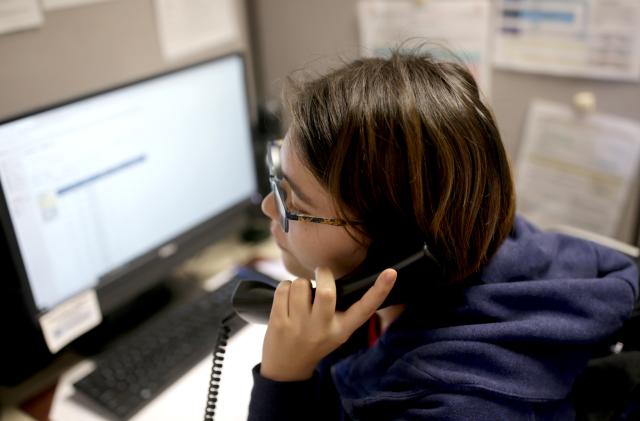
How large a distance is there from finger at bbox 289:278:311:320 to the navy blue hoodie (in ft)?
0.29

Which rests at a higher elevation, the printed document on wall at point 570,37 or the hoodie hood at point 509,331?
the printed document on wall at point 570,37

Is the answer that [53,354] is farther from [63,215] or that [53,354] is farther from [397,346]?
[397,346]

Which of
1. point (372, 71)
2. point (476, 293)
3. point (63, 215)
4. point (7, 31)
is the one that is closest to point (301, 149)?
point (372, 71)

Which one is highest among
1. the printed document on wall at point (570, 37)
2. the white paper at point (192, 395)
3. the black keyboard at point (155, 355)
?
the printed document on wall at point (570, 37)

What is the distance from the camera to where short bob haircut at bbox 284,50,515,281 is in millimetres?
610

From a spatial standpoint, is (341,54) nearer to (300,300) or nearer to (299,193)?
(299,193)

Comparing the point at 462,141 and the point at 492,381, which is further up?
the point at 462,141

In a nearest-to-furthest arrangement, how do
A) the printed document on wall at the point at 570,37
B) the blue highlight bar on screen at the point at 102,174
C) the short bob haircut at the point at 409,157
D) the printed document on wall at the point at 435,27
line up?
the short bob haircut at the point at 409,157, the blue highlight bar on screen at the point at 102,174, the printed document on wall at the point at 570,37, the printed document on wall at the point at 435,27

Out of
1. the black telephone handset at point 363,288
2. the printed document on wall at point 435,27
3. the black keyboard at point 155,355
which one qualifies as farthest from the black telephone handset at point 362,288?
the printed document on wall at point 435,27

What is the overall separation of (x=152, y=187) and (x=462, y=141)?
60cm

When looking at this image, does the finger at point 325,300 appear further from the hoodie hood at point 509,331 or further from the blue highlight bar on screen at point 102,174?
the blue highlight bar on screen at point 102,174

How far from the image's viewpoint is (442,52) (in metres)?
1.17

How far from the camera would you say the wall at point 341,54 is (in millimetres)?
1048

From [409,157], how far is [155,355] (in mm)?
577
